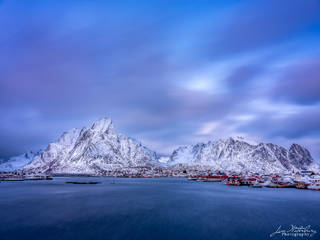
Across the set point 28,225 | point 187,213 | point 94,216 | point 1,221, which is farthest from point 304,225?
point 1,221

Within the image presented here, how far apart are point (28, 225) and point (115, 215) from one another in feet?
47.3

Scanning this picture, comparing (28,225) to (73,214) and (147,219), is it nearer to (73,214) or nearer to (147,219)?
(73,214)

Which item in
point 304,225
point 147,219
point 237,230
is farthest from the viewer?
point 147,219

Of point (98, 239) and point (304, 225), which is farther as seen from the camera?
point (304, 225)

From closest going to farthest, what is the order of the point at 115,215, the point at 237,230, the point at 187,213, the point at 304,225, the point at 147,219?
the point at 237,230, the point at 304,225, the point at 147,219, the point at 115,215, the point at 187,213

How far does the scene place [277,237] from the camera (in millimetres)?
27750
